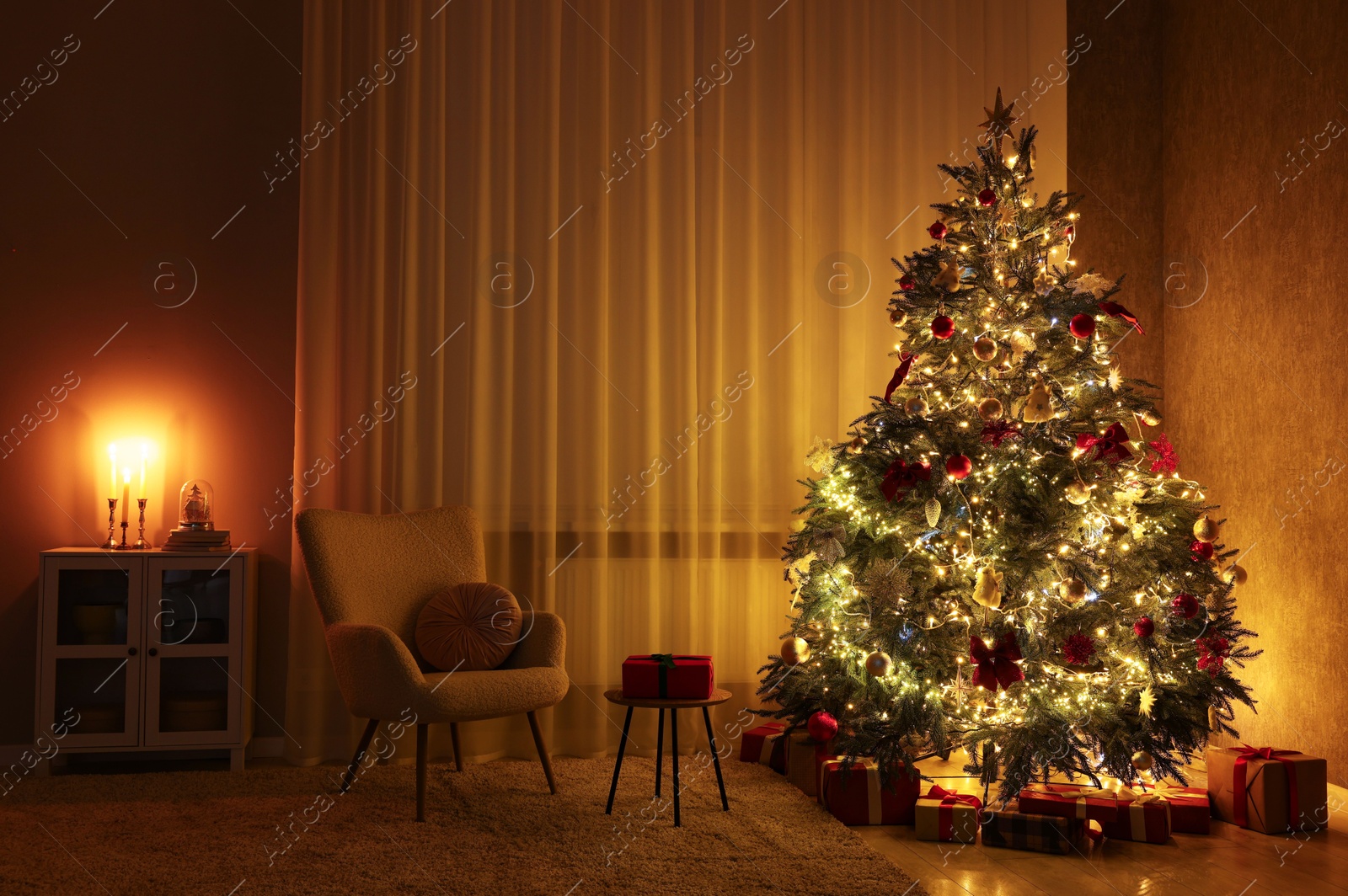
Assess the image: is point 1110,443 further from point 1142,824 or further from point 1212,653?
point 1142,824

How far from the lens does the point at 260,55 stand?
12.7ft

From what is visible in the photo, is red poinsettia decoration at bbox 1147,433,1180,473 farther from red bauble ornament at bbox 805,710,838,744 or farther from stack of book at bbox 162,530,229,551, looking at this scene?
stack of book at bbox 162,530,229,551

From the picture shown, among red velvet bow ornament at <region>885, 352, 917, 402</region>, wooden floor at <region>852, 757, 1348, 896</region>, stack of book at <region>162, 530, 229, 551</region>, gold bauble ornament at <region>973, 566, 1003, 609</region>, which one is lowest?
wooden floor at <region>852, 757, 1348, 896</region>

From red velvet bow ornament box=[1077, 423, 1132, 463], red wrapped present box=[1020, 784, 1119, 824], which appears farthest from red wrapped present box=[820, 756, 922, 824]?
red velvet bow ornament box=[1077, 423, 1132, 463]

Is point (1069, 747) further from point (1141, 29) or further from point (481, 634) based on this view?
point (1141, 29)

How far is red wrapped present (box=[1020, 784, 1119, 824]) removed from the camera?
2768 millimetres

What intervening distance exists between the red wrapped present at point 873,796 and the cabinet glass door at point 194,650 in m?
2.03

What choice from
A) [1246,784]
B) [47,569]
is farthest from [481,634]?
[1246,784]

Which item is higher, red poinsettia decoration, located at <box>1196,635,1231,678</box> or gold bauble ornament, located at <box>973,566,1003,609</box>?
gold bauble ornament, located at <box>973,566,1003,609</box>

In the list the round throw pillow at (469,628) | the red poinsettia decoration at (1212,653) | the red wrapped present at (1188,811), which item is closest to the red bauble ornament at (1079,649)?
the red poinsettia decoration at (1212,653)

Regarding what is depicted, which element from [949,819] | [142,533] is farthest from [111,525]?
[949,819]

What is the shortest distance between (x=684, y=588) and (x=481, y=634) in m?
0.86

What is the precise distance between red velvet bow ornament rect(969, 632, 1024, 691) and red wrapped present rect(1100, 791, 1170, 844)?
45 cm

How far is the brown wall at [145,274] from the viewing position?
12.2 ft
